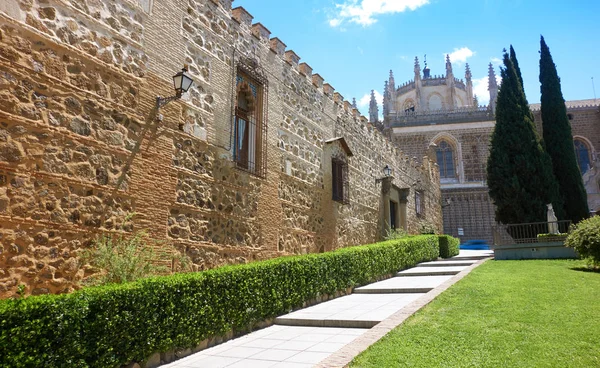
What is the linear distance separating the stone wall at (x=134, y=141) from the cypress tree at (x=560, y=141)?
16.1 m

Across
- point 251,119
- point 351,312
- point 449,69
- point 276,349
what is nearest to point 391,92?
point 449,69

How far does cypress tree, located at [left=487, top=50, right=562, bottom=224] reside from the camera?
18.5 metres

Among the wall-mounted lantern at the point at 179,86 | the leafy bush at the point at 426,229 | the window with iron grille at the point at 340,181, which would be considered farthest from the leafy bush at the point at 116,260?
the leafy bush at the point at 426,229

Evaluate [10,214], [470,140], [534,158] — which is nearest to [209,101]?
[10,214]

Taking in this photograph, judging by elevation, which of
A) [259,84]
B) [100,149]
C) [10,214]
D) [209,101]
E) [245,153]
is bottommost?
[10,214]

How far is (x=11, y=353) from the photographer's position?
10.7ft

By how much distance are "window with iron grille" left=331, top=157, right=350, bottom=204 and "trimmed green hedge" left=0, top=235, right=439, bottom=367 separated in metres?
4.55

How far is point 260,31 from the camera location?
9.30 meters

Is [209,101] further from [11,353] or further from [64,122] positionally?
[11,353]

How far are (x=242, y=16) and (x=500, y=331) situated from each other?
750cm

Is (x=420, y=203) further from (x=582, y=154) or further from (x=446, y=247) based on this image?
(x=582, y=154)

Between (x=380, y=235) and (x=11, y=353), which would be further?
(x=380, y=235)

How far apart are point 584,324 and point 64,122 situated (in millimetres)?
6688

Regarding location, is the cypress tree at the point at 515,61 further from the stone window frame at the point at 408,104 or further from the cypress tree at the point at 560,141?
the stone window frame at the point at 408,104
